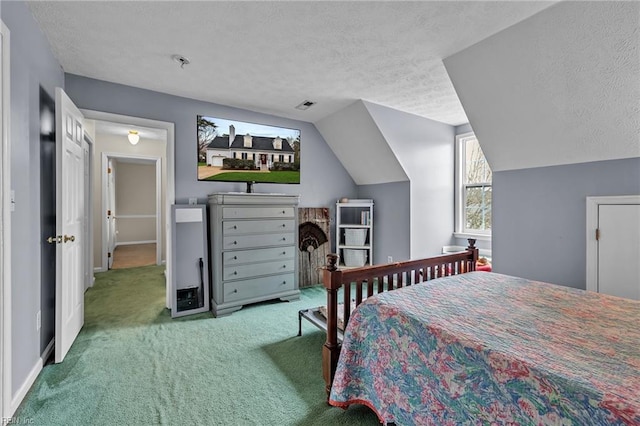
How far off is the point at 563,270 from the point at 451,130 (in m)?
2.47

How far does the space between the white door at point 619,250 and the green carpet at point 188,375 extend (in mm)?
2268

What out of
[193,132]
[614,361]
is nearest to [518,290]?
[614,361]

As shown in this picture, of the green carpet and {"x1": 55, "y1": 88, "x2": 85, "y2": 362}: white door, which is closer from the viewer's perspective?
the green carpet

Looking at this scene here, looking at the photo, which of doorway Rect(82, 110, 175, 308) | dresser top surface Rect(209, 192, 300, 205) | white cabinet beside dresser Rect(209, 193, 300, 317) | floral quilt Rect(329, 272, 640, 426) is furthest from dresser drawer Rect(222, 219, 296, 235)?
floral quilt Rect(329, 272, 640, 426)

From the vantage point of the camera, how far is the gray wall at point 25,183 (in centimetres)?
165

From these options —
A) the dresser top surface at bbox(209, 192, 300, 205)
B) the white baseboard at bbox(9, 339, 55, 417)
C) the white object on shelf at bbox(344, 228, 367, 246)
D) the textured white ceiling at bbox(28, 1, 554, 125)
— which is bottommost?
the white baseboard at bbox(9, 339, 55, 417)

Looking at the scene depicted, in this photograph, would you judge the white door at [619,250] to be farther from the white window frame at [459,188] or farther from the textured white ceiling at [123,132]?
the textured white ceiling at [123,132]

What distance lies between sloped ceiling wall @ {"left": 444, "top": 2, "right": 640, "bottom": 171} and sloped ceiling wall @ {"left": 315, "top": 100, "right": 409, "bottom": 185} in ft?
3.96

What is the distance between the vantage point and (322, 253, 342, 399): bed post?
66.9 inches

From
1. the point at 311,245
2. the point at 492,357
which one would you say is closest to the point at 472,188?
the point at 311,245

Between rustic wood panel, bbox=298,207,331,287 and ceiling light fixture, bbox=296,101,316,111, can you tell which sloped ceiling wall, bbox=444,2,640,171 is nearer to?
ceiling light fixture, bbox=296,101,316,111

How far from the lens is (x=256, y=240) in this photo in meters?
3.36

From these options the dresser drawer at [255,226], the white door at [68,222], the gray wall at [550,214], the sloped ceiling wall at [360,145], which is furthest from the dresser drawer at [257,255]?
the gray wall at [550,214]

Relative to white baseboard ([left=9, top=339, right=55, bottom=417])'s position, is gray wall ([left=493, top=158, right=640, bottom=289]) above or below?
above
